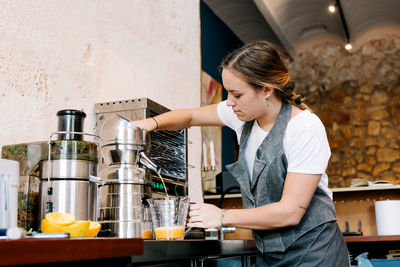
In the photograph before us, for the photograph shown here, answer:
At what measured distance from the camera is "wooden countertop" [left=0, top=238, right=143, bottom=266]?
0.65m

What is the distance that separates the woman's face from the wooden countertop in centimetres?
79

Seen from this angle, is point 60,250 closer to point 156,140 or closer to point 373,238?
point 156,140

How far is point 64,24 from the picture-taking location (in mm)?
1897

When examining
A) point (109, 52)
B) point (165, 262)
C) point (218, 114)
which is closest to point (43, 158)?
point (165, 262)

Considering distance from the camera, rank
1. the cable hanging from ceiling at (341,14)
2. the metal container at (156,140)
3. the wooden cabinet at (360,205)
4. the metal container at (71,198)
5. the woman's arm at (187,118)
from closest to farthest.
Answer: the metal container at (71,198) < the woman's arm at (187,118) < the metal container at (156,140) < the wooden cabinet at (360,205) < the cable hanging from ceiling at (341,14)

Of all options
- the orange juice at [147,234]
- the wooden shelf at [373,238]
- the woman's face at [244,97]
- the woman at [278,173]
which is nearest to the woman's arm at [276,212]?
the woman at [278,173]

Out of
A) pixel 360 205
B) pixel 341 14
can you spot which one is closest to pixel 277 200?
pixel 360 205

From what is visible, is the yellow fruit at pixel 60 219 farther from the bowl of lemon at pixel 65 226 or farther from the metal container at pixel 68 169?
the metal container at pixel 68 169

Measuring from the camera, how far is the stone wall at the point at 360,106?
6.04 m

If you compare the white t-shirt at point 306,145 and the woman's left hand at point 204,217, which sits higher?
the white t-shirt at point 306,145

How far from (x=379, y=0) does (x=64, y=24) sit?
4.39m

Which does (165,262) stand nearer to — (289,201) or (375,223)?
(289,201)

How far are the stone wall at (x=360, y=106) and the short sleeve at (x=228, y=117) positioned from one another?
465 centimetres

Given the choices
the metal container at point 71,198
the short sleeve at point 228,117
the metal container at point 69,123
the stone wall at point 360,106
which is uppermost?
the stone wall at point 360,106
